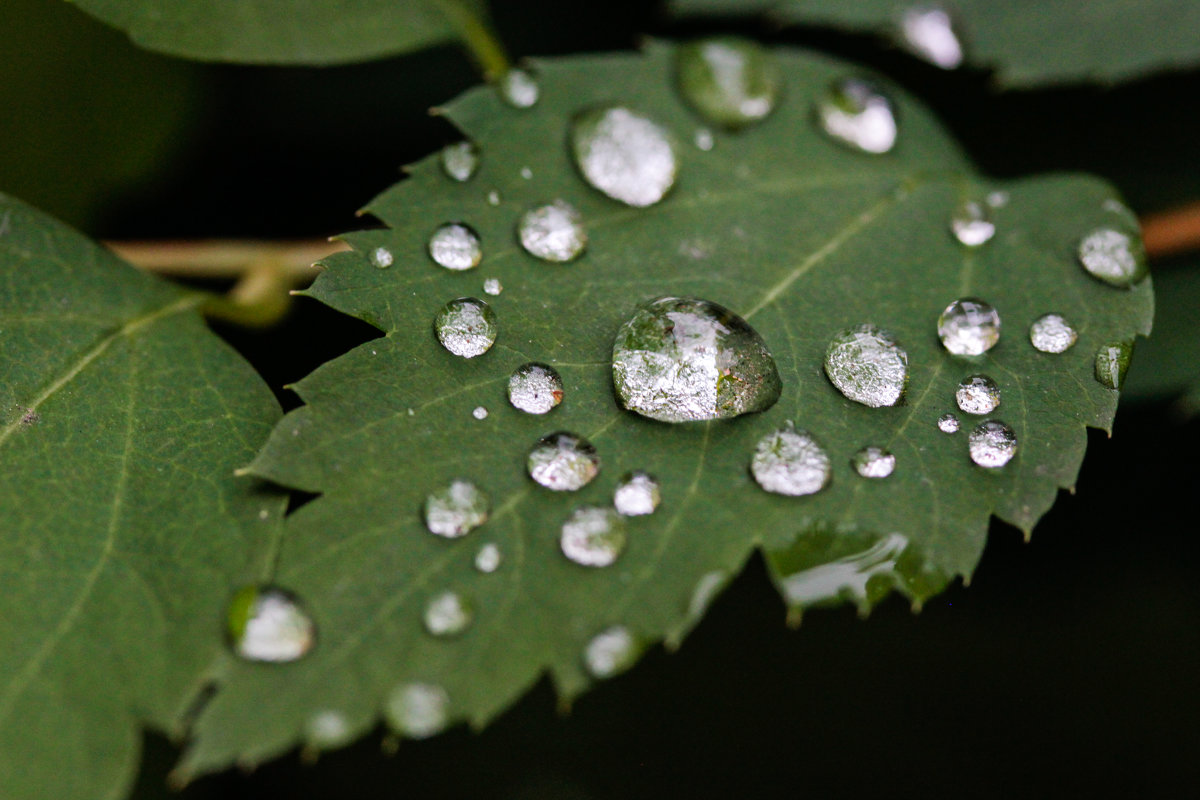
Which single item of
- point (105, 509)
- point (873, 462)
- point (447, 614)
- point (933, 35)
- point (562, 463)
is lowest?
point (105, 509)

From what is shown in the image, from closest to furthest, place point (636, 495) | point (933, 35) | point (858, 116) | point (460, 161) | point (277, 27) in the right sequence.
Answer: point (636, 495), point (460, 161), point (277, 27), point (858, 116), point (933, 35)

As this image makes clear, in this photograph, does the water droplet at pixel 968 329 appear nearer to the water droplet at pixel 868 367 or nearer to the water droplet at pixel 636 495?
the water droplet at pixel 868 367

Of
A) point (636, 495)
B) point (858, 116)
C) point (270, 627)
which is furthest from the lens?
point (858, 116)

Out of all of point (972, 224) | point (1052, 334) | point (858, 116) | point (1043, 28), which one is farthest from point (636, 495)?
point (1043, 28)

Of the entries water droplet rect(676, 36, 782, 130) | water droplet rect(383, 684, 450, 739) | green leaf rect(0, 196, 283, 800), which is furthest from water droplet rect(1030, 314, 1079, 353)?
green leaf rect(0, 196, 283, 800)

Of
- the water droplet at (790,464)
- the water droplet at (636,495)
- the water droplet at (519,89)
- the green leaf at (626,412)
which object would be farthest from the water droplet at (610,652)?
the water droplet at (519,89)

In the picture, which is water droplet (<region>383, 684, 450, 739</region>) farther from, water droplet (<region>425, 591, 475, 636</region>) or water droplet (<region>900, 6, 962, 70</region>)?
water droplet (<region>900, 6, 962, 70</region>)

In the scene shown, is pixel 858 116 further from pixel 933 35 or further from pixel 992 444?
pixel 992 444
